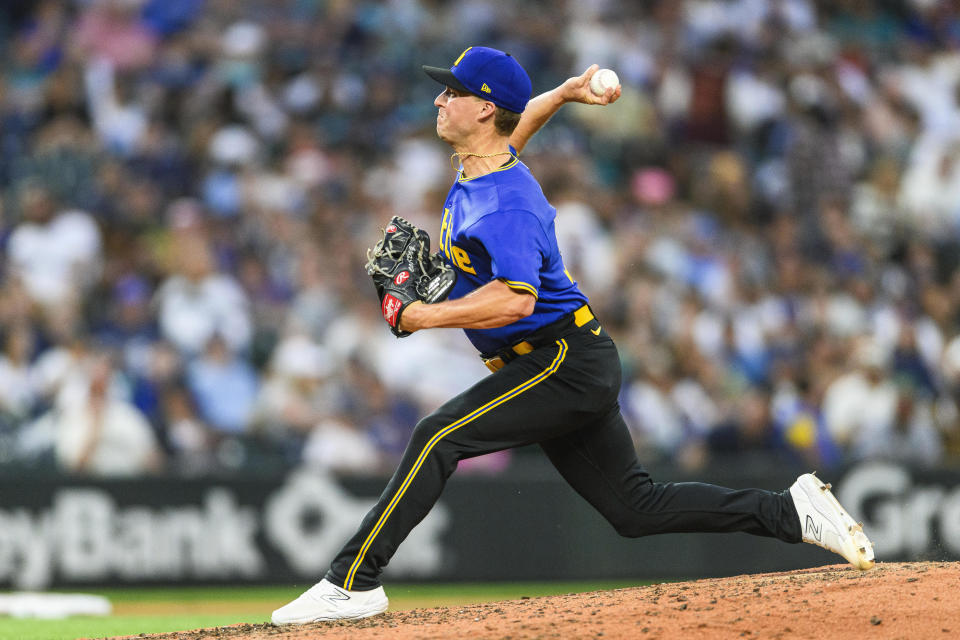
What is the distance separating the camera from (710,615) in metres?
5.01

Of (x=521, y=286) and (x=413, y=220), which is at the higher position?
(x=413, y=220)

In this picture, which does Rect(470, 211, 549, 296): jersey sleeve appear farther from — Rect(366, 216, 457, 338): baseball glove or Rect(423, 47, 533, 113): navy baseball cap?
Rect(423, 47, 533, 113): navy baseball cap

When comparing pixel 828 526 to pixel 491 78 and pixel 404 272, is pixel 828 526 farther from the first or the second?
pixel 491 78

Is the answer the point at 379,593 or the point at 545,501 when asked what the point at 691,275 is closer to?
the point at 545,501

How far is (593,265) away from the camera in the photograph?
1215 cm

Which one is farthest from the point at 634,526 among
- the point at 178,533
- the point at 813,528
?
the point at 178,533

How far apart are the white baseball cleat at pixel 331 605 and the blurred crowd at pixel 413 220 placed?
5.28 m

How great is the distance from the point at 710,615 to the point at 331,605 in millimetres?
1480

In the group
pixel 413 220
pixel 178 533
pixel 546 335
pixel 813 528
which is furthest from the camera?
pixel 413 220

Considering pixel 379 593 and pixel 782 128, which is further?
pixel 782 128

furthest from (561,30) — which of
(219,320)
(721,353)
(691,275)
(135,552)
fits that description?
→ (135,552)

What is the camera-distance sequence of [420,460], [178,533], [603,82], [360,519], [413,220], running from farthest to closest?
[413,220]
[360,519]
[178,533]
[603,82]
[420,460]

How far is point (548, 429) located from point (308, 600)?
1174 millimetres

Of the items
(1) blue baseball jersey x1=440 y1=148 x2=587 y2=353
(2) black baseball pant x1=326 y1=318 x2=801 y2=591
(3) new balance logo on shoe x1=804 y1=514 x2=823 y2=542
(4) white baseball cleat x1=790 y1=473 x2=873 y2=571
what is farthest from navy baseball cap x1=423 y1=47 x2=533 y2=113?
(3) new balance logo on shoe x1=804 y1=514 x2=823 y2=542
